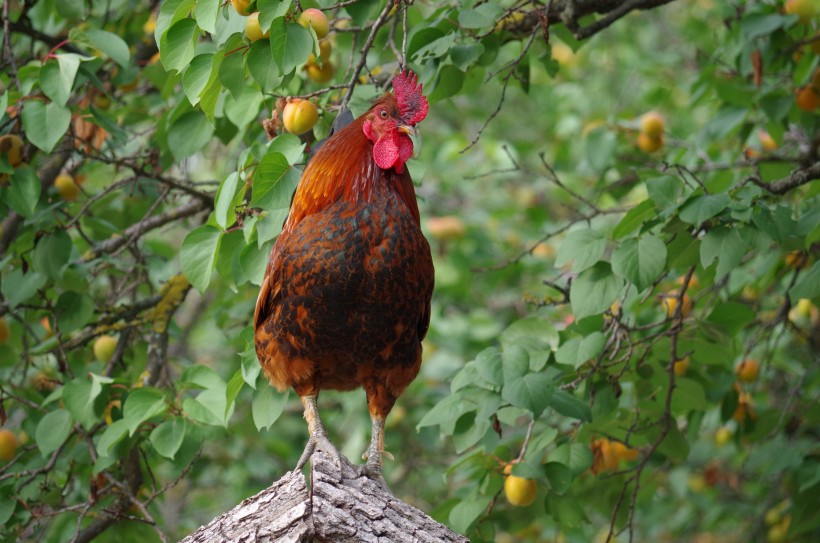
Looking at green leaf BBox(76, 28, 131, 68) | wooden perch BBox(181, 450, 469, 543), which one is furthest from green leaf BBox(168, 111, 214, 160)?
wooden perch BBox(181, 450, 469, 543)

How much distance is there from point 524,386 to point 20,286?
2.08m

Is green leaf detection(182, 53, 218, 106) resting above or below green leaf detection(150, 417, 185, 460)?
above

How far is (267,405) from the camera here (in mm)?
3512

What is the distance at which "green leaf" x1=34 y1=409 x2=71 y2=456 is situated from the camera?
3.76 metres

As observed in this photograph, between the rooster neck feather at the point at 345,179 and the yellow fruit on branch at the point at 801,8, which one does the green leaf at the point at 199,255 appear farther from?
the yellow fruit on branch at the point at 801,8

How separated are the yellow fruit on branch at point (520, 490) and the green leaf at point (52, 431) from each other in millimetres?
1687

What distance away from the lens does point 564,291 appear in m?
3.88

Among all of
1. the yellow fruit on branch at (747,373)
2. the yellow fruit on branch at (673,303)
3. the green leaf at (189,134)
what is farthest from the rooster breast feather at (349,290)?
the yellow fruit on branch at (747,373)

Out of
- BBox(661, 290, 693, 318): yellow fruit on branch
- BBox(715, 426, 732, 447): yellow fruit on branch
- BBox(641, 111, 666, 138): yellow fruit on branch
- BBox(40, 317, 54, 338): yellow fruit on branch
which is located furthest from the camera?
BBox(715, 426, 732, 447): yellow fruit on branch

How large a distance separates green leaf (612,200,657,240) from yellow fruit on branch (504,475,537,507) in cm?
96

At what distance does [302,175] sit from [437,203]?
15.1ft

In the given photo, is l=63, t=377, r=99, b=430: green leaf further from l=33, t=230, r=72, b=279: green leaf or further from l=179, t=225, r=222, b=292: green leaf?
l=179, t=225, r=222, b=292: green leaf

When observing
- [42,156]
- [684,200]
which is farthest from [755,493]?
[42,156]

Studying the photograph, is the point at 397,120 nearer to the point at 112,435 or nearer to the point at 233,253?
the point at 233,253
